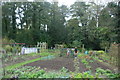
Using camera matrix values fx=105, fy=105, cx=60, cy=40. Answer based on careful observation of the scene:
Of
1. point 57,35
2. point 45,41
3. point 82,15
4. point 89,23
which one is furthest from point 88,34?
point 45,41

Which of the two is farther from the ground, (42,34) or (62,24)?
(62,24)

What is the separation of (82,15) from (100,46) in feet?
10.7

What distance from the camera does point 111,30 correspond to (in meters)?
4.11

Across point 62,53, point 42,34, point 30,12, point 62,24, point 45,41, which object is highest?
point 30,12

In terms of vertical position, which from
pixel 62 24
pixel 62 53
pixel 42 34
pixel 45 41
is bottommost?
pixel 62 53

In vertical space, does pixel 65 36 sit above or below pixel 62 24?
below

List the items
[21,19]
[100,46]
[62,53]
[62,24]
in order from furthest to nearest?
[62,24] → [100,46] → [21,19] → [62,53]

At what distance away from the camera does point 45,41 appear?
798cm

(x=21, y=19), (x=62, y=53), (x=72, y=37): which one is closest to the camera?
(x=62, y=53)

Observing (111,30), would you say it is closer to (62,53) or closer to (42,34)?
(62,53)

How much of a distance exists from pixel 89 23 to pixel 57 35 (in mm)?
3065

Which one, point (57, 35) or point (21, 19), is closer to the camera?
point (21, 19)

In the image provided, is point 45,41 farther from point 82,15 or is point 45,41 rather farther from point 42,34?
point 82,15

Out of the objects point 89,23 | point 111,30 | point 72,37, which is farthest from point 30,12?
point 89,23
